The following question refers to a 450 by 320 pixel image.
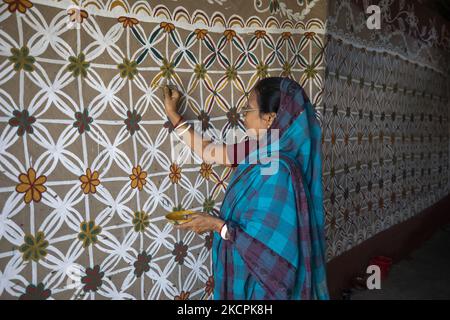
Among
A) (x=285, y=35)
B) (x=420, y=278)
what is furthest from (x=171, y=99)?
(x=420, y=278)

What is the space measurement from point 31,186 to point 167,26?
0.63m

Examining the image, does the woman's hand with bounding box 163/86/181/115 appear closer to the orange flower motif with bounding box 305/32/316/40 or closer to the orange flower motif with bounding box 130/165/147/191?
the orange flower motif with bounding box 130/165/147/191

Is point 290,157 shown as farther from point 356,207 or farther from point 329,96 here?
point 356,207

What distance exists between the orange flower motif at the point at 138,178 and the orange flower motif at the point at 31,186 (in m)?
0.26

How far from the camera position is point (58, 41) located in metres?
0.94

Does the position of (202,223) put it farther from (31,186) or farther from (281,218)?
(31,186)

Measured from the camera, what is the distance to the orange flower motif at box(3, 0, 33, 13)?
860mm

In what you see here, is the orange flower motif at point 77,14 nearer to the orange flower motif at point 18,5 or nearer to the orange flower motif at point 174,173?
the orange flower motif at point 18,5

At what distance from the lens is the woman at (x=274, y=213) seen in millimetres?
1039

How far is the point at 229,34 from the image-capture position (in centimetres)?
130

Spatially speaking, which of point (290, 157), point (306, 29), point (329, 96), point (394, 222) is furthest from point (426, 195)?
point (290, 157)

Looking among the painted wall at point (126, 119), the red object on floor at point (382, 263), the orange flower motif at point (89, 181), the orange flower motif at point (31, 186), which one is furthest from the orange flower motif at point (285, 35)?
the red object on floor at point (382, 263)

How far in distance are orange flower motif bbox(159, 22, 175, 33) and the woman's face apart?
34 centimetres

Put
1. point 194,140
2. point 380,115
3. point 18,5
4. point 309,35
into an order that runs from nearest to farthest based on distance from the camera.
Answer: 1. point 18,5
2. point 194,140
3. point 309,35
4. point 380,115
